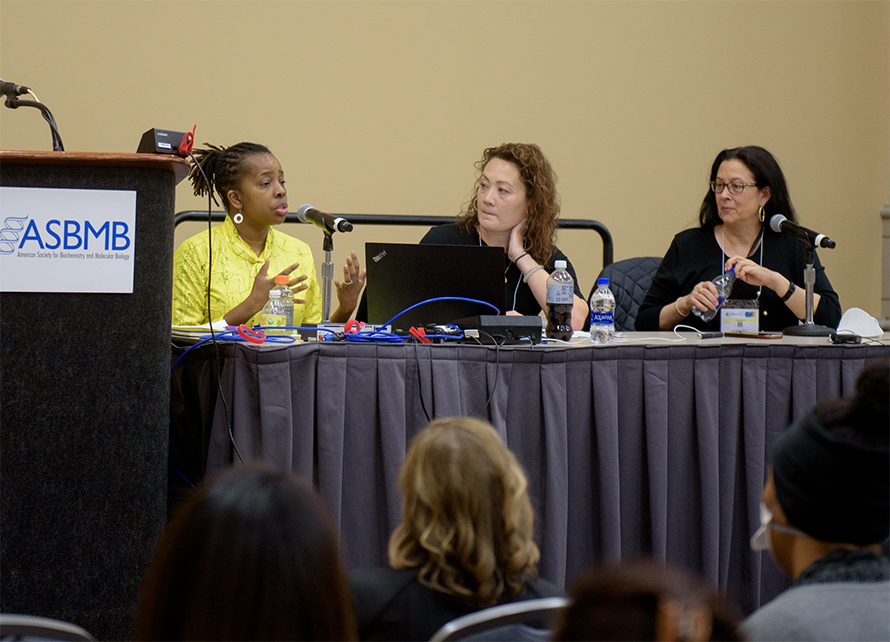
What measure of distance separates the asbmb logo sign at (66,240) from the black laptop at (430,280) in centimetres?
67

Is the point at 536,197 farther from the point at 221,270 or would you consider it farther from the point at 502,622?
the point at 502,622

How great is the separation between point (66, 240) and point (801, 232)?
77.6 inches

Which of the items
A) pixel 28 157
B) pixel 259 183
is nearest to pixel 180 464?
pixel 28 157

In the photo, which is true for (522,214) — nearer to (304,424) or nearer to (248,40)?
(304,424)

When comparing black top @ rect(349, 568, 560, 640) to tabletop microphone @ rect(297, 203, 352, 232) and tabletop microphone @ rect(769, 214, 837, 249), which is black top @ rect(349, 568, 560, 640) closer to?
tabletop microphone @ rect(297, 203, 352, 232)

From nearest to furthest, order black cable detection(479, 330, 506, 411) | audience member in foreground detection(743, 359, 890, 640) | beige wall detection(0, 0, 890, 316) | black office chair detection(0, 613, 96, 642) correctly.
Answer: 1. black office chair detection(0, 613, 96, 642)
2. audience member in foreground detection(743, 359, 890, 640)
3. black cable detection(479, 330, 506, 411)
4. beige wall detection(0, 0, 890, 316)

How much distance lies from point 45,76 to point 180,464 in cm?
269

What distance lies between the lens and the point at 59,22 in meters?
3.90

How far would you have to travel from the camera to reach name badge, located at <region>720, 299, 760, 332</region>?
2477 millimetres

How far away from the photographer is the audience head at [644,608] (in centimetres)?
50

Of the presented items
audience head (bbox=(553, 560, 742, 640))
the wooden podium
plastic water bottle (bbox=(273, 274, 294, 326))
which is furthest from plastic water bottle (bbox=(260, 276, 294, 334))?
audience head (bbox=(553, 560, 742, 640))

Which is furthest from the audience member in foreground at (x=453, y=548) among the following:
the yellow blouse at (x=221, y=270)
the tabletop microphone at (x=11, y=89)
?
the yellow blouse at (x=221, y=270)

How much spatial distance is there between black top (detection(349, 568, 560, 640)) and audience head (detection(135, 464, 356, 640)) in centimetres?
40

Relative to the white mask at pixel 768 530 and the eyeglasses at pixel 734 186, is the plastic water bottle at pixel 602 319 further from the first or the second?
the white mask at pixel 768 530
